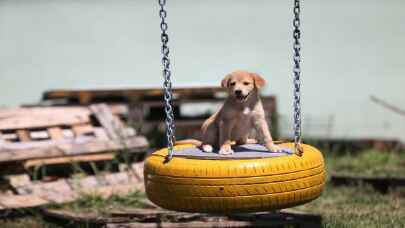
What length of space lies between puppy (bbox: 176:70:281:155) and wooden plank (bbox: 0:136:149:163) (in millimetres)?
2893

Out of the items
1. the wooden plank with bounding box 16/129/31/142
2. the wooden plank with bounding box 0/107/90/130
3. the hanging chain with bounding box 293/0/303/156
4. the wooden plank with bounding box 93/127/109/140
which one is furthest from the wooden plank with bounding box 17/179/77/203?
the hanging chain with bounding box 293/0/303/156

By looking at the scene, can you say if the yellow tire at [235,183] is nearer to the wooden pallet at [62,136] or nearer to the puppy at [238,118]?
the puppy at [238,118]

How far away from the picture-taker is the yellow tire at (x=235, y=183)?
12.2ft

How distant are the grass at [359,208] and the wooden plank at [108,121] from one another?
2406mm

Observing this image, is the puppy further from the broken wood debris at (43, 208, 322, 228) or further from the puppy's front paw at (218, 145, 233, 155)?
the broken wood debris at (43, 208, 322, 228)

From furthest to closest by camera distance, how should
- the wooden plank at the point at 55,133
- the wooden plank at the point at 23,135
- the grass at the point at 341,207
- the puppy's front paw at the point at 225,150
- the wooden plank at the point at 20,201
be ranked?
1. the wooden plank at the point at 55,133
2. the wooden plank at the point at 23,135
3. the wooden plank at the point at 20,201
4. the grass at the point at 341,207
5. the puppy's front paw at the point at 225,150

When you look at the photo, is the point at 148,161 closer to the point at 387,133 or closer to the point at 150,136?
the point at 150,136

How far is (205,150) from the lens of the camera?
4262 millimetres

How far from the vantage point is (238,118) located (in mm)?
4262

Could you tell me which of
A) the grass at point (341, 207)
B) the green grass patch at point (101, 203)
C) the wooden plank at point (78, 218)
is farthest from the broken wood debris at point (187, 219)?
the green grass patch at point (101, 203)

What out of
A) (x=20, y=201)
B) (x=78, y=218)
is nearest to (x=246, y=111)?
(x=78, y=218)

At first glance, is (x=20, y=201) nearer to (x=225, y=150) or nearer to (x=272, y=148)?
(x=225, y=150)

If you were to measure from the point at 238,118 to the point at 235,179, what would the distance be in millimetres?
672

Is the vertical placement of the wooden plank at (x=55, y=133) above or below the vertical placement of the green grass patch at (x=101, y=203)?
above
